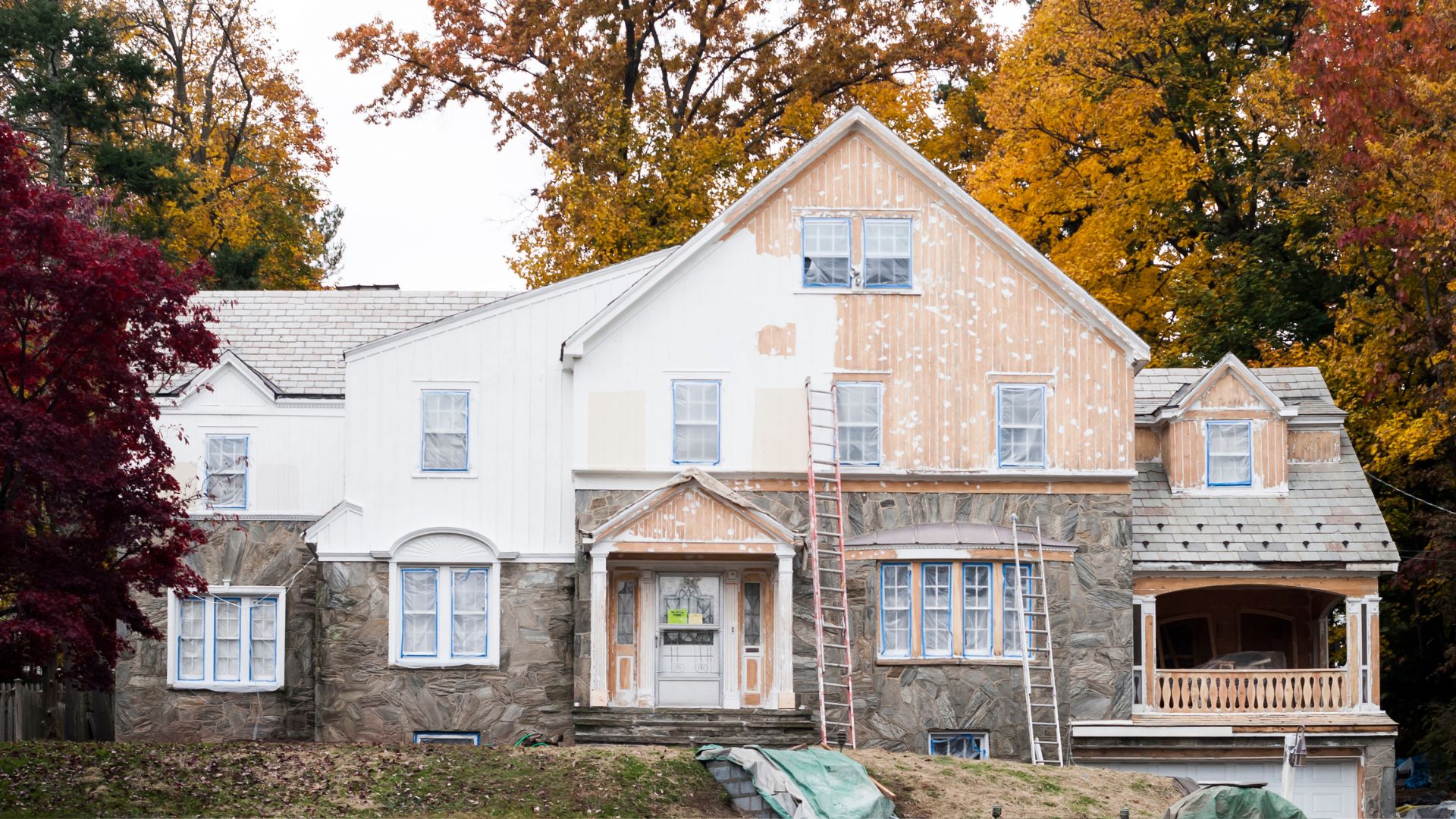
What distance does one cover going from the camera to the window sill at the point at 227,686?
29.5m

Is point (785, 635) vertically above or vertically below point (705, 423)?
below

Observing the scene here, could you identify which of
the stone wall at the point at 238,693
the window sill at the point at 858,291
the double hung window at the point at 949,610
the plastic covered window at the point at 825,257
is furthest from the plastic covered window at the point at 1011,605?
the stone wall at the point at 238,693

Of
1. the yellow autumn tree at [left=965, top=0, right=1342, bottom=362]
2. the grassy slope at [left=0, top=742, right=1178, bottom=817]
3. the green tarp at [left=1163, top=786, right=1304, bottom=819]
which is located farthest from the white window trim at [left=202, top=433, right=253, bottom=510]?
the yellow autumn tree at [left=965, top=0, right=1342, bottom=362]

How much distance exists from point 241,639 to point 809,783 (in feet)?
40.1

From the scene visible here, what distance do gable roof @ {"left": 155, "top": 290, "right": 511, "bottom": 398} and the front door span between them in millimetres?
6649

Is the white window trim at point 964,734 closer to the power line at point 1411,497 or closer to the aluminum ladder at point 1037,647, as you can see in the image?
the aluminum ladder at point 1037,647

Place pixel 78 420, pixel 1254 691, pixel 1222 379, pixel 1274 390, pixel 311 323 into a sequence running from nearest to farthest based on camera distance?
pixel 78 420 → pixel 1254 691 → pixel 1222 379 → pixel 1274 390 → pixel 311 323

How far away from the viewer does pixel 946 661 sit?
92.0ft

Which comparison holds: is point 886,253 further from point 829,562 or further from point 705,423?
point 829,562

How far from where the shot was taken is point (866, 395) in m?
28.5

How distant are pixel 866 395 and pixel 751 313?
2.27 m

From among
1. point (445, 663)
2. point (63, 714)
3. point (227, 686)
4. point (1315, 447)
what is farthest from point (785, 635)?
point (63, 714)

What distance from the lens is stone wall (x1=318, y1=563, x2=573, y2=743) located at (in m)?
28.2

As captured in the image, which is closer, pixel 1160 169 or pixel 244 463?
pixel 244 463
